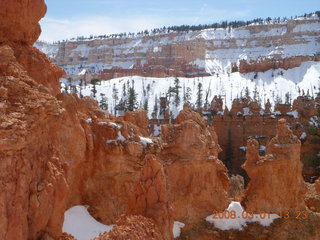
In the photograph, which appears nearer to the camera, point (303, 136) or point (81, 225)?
point (81, 225)

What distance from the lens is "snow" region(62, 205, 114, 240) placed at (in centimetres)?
981

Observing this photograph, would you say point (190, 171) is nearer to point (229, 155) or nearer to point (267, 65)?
point (229, 155)

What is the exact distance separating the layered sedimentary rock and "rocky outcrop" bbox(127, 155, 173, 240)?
7123 mm

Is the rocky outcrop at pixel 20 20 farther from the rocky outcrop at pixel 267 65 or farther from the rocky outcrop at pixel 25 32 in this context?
the rocky outcrop at pixel 267 65

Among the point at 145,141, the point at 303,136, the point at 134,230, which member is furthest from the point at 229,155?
the point at 134,230

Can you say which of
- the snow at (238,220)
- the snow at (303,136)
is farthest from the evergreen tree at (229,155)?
the snow at (238,220)

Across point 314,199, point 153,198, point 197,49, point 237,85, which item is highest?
point 197,49

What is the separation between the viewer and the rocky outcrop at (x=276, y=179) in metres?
17.4

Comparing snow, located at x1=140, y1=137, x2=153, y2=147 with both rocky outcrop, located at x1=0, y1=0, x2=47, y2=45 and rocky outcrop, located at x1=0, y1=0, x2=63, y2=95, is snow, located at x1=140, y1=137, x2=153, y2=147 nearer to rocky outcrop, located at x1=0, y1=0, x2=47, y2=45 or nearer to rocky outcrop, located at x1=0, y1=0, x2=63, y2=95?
rocky outcrop, located at x1=0, y1=0, x2=63, y2=95

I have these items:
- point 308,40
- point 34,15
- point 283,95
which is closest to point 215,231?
point 34,15

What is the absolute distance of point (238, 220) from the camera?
661 inches

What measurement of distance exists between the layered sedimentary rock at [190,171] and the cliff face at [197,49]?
87.4 meters

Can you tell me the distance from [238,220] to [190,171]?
8.96 ft

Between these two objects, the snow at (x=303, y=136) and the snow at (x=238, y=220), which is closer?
the snow at (x=238, y=220)
